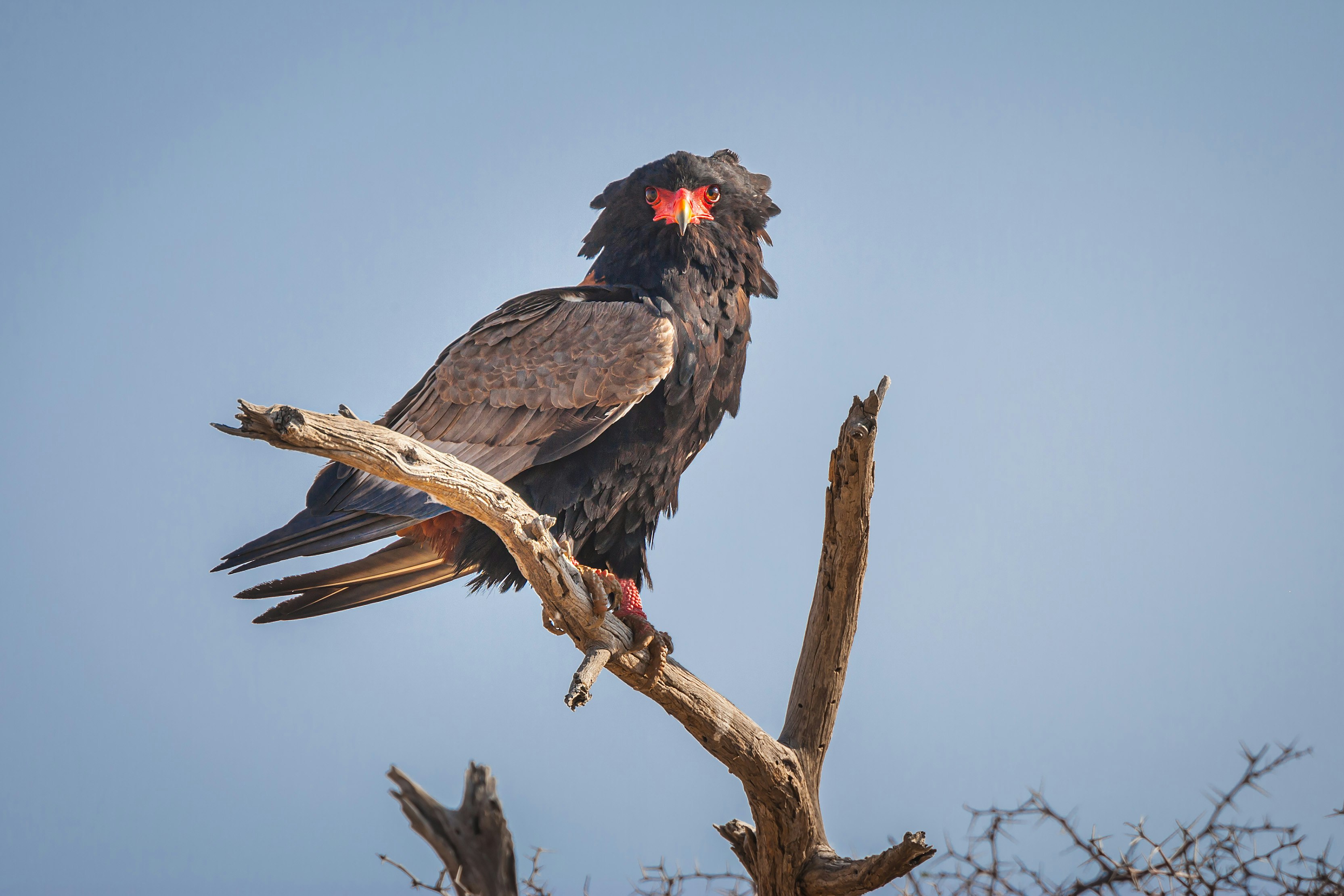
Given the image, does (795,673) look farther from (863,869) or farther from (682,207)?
(682,207)

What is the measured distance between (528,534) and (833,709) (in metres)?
1.19

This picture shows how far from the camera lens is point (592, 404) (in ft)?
11.2

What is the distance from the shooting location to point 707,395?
3646mm

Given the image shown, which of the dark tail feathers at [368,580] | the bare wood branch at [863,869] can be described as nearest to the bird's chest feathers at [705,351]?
the dark tail feathers at [368,580]

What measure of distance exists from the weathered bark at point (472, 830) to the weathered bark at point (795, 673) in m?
0.50

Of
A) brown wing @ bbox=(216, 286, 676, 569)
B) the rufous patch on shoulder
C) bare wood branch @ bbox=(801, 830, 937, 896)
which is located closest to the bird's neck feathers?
brown wing @ bbox=(216, 286, 676, 569)

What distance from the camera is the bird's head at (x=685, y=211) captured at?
3.67m

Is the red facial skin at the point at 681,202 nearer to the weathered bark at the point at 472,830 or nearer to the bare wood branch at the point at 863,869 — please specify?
the bare wood branch at the point at 863,869

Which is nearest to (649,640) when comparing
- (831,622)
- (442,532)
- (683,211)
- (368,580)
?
(831,622)

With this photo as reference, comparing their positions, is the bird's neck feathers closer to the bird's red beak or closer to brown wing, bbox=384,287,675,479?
the bird's red beak

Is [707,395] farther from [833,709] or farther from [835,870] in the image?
[835,870]

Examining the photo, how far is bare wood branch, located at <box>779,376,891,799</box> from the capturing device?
2.84 meters

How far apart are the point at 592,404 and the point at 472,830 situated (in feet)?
5.87

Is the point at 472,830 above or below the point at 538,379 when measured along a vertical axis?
below
